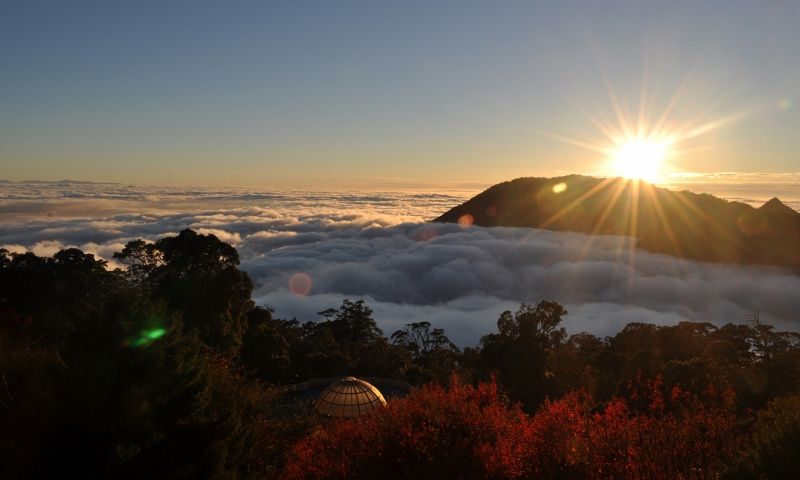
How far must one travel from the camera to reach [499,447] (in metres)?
16.9

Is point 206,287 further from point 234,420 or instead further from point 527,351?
point 527,351

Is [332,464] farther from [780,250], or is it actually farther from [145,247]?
[780,250]

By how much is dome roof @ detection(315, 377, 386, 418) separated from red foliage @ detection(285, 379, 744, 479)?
6.12 m

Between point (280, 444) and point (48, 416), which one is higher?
point (48, 416)

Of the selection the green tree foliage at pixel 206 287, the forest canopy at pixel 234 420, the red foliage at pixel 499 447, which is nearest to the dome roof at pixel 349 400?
the forest canopy at pixel 234 420

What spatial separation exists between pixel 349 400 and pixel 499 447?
1202 cm

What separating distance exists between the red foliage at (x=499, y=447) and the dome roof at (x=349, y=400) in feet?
20.1

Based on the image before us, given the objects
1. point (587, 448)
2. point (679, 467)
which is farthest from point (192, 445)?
point (679, 467)

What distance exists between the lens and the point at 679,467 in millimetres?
16656

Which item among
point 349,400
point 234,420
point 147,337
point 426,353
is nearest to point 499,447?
point 234,420

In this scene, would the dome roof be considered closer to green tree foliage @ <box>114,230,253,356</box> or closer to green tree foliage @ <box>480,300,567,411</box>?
green tree foliage @ <box>114,230,253,356</box>

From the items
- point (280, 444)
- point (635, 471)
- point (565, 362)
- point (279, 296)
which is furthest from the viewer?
point (279, 296)

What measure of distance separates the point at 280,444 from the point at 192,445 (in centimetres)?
592

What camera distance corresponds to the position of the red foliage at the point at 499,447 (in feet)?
51.4
